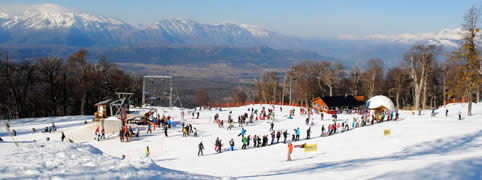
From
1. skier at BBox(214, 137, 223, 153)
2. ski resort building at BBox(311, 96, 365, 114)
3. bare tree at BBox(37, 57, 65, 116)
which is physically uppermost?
bare tree at BBox(37, 57, 65, 116)

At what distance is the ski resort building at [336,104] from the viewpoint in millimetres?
47500

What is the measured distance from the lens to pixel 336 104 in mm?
48219

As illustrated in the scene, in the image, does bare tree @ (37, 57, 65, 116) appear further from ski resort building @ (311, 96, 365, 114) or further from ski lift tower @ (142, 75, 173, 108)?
ski resort building @ (311, 96, 365, 114)

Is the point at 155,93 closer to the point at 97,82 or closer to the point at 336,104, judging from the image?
the point at 97,82

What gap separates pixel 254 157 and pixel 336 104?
102ft

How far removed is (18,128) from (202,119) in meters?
20.3

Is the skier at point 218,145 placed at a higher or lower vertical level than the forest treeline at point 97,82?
lower

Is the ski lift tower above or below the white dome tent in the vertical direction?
above

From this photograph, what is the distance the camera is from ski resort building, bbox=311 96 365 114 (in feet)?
156

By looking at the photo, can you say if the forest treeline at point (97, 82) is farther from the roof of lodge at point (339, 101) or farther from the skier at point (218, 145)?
the skier at point (218, 145)

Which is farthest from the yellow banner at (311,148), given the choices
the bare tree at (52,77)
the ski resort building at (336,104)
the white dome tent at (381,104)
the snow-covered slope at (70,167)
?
the bare tree at (52,77)

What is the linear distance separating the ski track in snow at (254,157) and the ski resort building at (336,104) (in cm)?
1338

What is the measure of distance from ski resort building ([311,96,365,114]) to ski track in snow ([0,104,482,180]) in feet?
43.9

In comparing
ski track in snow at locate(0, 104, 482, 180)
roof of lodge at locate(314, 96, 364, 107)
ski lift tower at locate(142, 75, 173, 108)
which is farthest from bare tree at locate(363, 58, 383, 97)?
ski lift tower at locate(142, 75, 173, 108)
